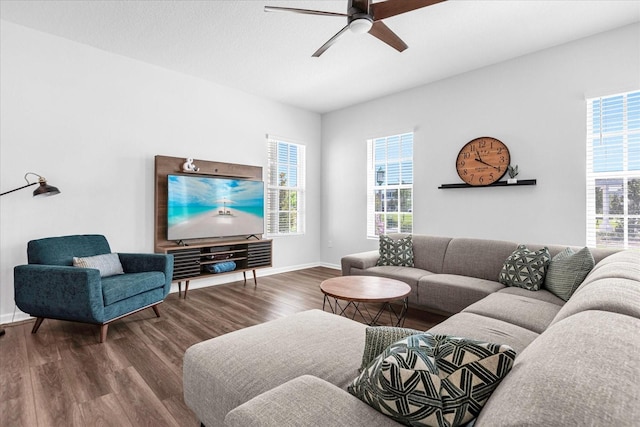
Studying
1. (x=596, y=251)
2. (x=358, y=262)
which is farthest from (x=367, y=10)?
(x=596, y=251)

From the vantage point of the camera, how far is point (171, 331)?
2951 mm

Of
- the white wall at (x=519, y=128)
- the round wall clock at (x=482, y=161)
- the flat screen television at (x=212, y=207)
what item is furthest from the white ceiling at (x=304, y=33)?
the flat screen television at (x=212, y=207)

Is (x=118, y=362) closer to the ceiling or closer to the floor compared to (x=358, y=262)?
closer to the floor

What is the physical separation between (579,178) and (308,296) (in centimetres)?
340

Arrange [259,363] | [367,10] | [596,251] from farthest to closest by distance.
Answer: [596,251] → [367,10] → [259,363]

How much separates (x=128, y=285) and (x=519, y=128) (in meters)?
4.61

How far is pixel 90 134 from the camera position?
3691mm

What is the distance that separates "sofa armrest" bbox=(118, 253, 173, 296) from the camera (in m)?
3.31

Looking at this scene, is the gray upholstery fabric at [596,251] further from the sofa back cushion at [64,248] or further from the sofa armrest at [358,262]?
the sofa back cushion at [64,248]

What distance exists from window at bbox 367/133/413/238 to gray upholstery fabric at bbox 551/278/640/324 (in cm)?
363

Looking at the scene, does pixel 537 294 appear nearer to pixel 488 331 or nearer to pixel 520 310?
pixel 520 310

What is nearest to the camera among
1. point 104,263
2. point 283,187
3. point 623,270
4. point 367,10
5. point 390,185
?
point 623,270

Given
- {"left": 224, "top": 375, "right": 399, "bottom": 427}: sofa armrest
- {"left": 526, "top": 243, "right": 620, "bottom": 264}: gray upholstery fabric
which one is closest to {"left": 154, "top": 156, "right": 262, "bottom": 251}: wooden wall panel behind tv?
{"left": 224, "top": 375, "right": 399, "bottom": 427}: sofa armrest

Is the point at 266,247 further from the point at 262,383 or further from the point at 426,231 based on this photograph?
the point at 262,383
